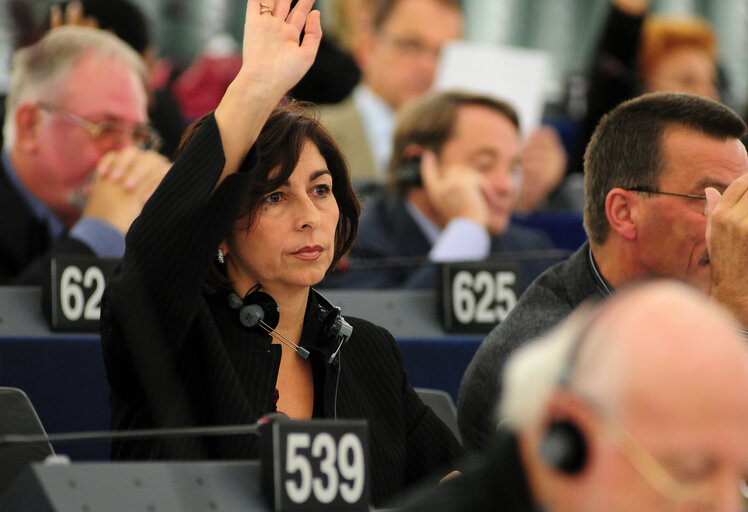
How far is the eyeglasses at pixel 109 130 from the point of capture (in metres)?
3.56

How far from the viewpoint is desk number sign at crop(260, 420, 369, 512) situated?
67.3 inches

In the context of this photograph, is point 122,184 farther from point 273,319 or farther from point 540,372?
point 540,372

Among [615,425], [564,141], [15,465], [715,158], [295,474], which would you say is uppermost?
[615,425]

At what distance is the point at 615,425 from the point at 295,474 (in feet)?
2.88

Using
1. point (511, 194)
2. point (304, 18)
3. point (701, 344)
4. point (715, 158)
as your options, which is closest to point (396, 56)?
point (511, 194)

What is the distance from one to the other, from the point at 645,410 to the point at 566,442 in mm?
61

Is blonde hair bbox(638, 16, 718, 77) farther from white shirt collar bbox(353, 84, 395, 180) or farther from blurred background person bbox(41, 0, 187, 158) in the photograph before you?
blurred background person bbox(41, 0, 187, 158)

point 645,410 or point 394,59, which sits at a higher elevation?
point 645,410

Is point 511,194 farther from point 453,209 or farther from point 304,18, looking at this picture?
point 304,18

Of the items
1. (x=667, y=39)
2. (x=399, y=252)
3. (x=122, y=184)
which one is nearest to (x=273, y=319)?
(x=122, y=184)

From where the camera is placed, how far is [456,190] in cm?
433

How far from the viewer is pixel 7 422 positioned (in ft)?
6.98

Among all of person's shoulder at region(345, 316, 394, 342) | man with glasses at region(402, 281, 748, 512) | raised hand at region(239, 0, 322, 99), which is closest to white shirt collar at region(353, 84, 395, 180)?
person's shoulder at region(345, 316, 394, 342)

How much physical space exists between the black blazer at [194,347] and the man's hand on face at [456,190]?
6.40ft
